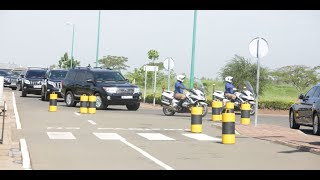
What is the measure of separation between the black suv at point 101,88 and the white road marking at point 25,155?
13779mm

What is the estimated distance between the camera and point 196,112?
18047mm

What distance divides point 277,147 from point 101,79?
51.7 feet

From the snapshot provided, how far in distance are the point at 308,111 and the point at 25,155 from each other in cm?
1015

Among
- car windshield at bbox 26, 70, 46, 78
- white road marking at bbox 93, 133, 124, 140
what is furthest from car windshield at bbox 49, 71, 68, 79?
white road marking at bbox 93, 133, 124, 140

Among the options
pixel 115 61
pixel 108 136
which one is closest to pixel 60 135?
pixel 108 136

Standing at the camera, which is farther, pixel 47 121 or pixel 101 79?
pixel 101 79

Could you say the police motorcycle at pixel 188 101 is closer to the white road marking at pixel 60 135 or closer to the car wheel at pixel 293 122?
the car wheel at pixel 293 122

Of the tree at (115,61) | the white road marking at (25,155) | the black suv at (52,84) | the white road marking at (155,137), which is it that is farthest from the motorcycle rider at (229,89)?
the tree at (115,61)

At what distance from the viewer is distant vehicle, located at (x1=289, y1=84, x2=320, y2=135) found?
1888 centimetres

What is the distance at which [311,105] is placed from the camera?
19.4 metres
